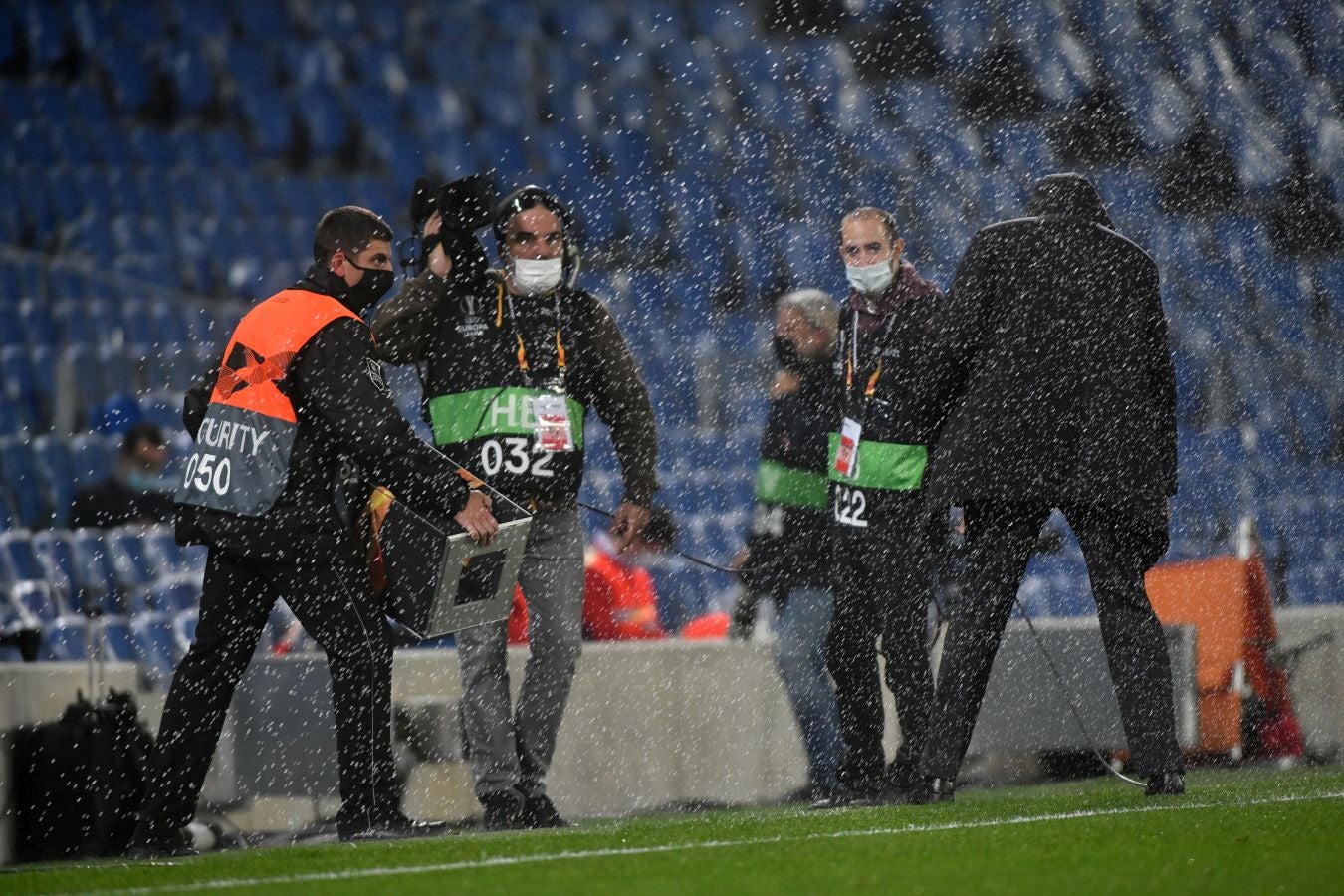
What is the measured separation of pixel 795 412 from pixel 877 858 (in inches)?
88.5

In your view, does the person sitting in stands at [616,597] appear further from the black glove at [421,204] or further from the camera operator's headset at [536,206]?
the black glove at [421,204]

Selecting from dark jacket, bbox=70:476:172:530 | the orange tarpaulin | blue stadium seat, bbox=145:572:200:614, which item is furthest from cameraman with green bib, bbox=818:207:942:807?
blue stadium seat, bbox=145:572:200:614

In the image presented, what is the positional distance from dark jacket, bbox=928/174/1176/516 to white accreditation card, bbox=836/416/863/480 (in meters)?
0.59

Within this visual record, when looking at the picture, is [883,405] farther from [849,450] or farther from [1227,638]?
[1227,638]

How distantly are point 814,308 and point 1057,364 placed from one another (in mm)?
1217

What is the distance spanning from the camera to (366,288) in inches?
165

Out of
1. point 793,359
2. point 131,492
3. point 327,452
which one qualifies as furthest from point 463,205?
point 131,492

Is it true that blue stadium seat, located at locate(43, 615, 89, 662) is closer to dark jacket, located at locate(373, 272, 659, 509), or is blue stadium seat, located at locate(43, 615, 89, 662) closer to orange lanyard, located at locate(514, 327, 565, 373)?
dark jacket, located at locate(373, 272, 659, 509)

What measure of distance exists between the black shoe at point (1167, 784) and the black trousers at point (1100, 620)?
2cm

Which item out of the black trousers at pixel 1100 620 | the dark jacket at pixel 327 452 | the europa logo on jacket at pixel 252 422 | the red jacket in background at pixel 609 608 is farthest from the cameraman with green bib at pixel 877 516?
the red jacket in background at pixel 609 608

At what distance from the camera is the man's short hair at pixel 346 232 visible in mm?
4113

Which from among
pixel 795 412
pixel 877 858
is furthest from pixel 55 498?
pixel 877 858

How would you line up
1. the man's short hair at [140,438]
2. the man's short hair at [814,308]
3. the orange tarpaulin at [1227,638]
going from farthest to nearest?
the man's short hair at [140,438], the orange tarpaulin at [1227,638], the man's short hair at [814,308]

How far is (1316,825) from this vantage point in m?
3.54
